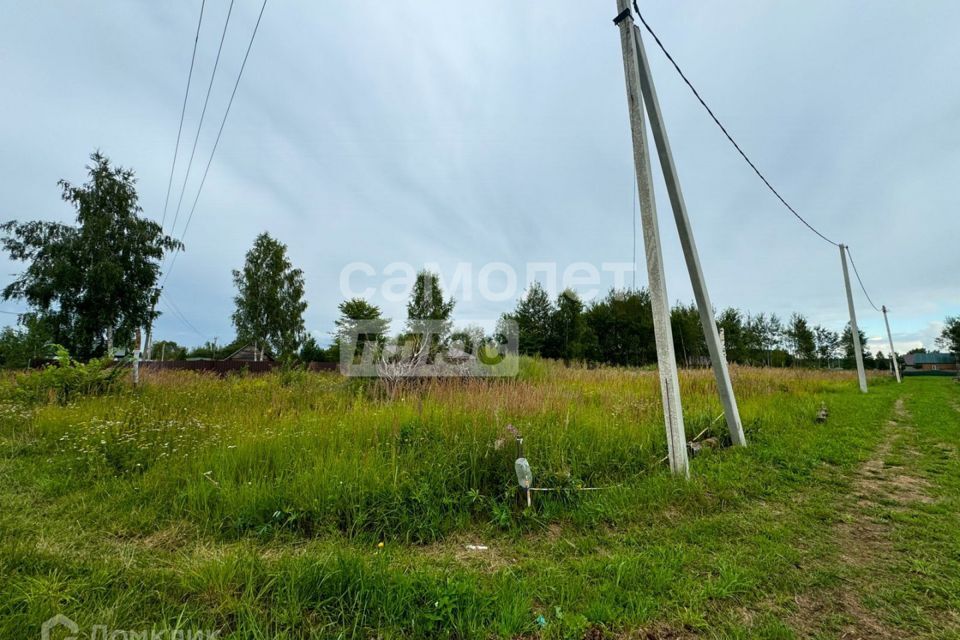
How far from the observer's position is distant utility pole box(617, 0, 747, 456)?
180 inches

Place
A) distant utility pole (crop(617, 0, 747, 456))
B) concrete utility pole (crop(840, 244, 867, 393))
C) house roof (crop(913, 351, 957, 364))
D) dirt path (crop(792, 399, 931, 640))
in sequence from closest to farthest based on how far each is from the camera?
dirt path (crop(792, 399, 931, 640))
distant utility pole (crop(617, 0, 747, 456))
concrete utility pole (crop(840, 244, 867, 393))
house roof (crop(913, 351, 957, 364))

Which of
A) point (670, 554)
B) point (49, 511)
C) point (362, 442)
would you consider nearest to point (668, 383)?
point (670, 554)

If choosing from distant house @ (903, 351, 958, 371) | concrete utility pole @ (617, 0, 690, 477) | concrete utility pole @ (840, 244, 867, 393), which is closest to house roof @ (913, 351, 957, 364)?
distant house @ (903, 351, 958, 371)

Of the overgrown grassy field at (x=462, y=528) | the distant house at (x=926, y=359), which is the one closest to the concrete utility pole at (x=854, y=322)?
the overgrown grassy field at (x=462, y=528)

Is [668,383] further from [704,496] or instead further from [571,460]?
[571,460]

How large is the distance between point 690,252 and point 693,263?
16 cm

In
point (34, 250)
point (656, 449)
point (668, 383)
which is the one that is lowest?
point (656, 449)

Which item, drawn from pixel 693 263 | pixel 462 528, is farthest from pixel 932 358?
pixel 462 528

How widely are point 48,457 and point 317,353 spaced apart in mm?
25337

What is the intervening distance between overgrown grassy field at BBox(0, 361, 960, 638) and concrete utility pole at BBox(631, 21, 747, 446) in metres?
0.50

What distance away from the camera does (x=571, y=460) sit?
11.8ft

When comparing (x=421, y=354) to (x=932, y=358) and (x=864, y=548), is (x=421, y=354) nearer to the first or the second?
(x=864, y=548)

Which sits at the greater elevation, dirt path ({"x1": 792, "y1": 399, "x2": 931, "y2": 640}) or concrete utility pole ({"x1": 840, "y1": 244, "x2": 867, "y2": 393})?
concrete utility pole ({"x1": 840, "y1": 244, "x2": 867, "y2": 393})

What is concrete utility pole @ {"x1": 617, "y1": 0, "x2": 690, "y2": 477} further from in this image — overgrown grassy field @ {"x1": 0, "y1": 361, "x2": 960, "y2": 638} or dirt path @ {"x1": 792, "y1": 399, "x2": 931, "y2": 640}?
dirt path @ {"x1": 792, "y1": 399, "x2": 931, "y2": 640}
